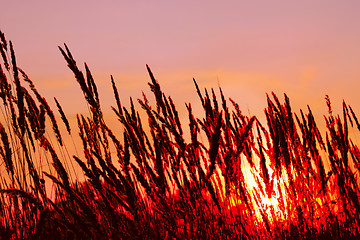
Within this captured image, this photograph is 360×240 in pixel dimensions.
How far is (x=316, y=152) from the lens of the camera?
1820mm

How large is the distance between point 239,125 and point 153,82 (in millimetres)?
501

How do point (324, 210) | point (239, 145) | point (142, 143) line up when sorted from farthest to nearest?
point (324, 210), point (142, 143), point (239, 145)

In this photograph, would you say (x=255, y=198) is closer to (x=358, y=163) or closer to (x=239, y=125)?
(x=239, y=125)

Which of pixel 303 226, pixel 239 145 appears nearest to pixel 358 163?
pixel 303 226

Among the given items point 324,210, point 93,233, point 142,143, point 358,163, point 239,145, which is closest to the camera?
point 93,233

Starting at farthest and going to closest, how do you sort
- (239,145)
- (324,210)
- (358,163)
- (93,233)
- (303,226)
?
(358,163)
(324,210)
(303,226)
(239,145)
(93,233)

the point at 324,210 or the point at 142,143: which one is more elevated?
the point at 142,143

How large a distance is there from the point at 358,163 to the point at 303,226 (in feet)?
1.69

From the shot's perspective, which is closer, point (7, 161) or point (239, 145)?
point (239, 145)

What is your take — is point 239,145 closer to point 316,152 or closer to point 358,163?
point 316,152

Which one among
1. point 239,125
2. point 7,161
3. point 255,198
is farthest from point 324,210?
point 7,161

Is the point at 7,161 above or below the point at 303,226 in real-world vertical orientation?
above

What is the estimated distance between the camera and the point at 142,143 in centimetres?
162

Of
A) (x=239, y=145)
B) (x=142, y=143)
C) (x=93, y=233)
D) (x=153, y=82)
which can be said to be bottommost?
(x=93, y=233)
